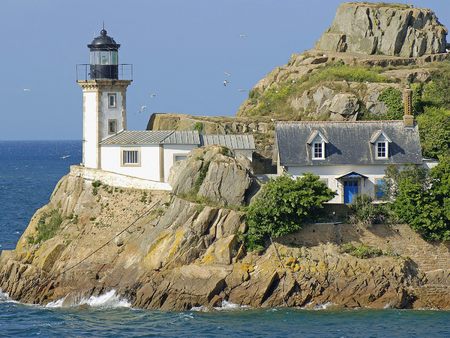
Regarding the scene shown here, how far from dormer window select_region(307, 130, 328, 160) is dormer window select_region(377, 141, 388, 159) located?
243cm

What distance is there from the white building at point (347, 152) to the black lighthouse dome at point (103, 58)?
31.1 ft

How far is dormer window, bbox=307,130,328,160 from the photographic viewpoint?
58469 millimetres

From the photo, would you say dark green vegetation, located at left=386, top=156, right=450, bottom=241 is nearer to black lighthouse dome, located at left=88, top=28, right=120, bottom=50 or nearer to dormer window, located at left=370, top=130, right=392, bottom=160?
dormer window, located at left=370, top=130, right=392, bottom=160

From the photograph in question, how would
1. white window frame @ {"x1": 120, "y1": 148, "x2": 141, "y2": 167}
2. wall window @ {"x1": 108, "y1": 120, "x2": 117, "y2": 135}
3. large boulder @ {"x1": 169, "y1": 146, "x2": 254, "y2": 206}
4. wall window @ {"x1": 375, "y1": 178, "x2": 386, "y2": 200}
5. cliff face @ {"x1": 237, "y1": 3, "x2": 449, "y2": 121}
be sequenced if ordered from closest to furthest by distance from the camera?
large boulder @ {"x1": 169, "y1": 146, "x2": 254, "y2": 206}
wall window @ {"x1": 375, "y1": 178, "x2": 386, "y2": 200}
white window frame @ {"x1": 120, "y1": 148, "x2": 141, "y2": 167}
wall window @ {"x1": 108, "y1": 120, "x2": 117, "y2": 135}
cliff face @ {"x1": 237, "y1": 3, "x2": 449, "y2": 121}

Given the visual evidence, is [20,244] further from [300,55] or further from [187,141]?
[300,55]

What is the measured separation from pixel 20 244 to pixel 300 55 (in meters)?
23.0

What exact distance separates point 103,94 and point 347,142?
A: 40.6 feet

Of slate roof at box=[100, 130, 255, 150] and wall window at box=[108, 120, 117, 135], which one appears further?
wall window at box=[108, 120, 117, 135]

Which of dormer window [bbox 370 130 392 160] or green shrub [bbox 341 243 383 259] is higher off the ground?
dormer window [bbox 370 130 392 160]

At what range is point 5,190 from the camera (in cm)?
10975

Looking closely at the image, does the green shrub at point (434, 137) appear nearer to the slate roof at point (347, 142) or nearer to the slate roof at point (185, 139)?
the slate roof at point (347, 142)

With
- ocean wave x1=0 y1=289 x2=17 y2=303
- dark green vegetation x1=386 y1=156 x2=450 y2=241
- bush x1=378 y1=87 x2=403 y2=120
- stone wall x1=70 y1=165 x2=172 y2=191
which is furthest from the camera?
bush x1=378 y1=87 x2=403 y2=120

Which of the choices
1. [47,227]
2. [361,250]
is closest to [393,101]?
[361,250]

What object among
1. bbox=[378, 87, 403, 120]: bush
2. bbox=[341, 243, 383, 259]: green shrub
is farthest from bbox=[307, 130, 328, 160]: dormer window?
bbox=[378, 87, 403, 120]: bush
